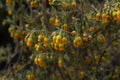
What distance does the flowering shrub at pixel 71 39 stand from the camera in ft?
9.62

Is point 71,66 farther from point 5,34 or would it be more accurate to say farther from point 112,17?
point 5,34

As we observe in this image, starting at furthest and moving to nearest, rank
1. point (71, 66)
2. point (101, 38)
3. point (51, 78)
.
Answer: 1. point (51, 78)
2. point (71, 66)
3. point (101, 38)

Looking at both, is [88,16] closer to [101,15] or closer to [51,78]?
[101,15]

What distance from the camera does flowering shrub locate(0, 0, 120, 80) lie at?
9.62 feet

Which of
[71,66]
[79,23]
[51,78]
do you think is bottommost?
[51,78]

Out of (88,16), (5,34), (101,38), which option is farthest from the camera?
(5,34)

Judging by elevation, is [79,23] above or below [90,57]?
above

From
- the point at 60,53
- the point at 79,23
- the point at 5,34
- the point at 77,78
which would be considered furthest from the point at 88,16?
the point at 5,34

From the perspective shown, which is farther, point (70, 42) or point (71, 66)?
point (71, 66)

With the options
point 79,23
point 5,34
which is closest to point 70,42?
point 79,23

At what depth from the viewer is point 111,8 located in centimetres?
289

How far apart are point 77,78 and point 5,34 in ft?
7.82

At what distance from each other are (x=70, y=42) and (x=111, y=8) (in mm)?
484

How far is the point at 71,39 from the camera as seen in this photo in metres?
3.01
